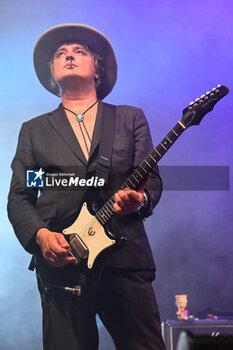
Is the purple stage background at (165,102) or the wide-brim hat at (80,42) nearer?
the wide-brim hat at (80,42)

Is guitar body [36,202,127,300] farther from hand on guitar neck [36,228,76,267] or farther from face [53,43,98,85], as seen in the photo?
face [53,43,98,85]

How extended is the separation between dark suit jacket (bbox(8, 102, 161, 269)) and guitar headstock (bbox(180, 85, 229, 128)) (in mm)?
223

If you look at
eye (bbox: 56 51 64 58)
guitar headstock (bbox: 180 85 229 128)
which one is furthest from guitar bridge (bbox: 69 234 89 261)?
eye (bbox: 56 51 64 58)

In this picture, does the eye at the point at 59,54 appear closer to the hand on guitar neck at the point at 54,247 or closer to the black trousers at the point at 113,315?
the hand on guitar neck at the point at 54,247

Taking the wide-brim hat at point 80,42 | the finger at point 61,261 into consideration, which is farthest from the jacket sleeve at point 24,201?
the wide-brim hat at point 80,42

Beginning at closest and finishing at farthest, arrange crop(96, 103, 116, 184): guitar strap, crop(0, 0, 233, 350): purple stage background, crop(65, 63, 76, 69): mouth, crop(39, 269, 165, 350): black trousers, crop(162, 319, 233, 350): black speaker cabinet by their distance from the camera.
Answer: crop(39, 269, 165, 350): black trousers
crop(96, 103, 116, 184): guitar strap
crop(65, 63, 76, 69): mouth
crop(162, 319, 233, 350): black speaker cabinet
crop(0, 0, 233, 350): purple stage background

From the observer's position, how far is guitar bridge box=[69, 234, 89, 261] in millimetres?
1803

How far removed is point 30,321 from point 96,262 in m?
1.59

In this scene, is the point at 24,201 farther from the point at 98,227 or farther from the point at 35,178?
the point at 98,227

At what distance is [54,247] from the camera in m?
1.73

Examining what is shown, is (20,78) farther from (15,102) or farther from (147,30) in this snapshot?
(147,30)

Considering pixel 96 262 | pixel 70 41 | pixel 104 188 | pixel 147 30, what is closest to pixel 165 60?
pixel 147 30

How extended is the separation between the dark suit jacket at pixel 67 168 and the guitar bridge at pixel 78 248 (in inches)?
3.1

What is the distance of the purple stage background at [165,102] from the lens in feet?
10.1
